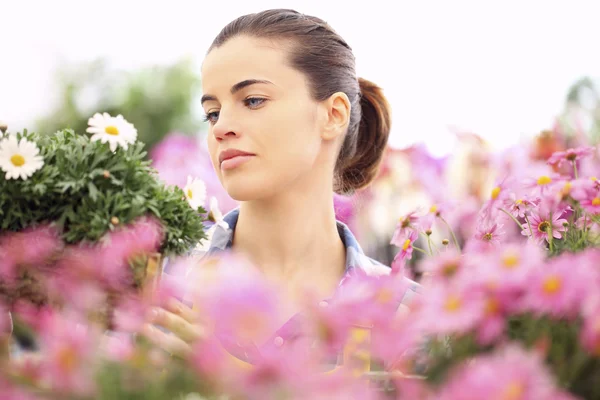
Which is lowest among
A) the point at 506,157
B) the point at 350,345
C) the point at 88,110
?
the point at 350,345

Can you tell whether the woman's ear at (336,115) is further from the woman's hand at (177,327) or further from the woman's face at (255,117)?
the woman's hand at (177,327)

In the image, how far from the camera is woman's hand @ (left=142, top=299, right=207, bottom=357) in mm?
811

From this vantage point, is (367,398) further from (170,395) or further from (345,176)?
(345,176)

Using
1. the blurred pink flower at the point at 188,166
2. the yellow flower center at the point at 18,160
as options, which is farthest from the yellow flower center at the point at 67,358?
the blurred pink flower at the point at 188,166

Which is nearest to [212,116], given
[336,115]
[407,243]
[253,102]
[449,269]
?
[253,102]

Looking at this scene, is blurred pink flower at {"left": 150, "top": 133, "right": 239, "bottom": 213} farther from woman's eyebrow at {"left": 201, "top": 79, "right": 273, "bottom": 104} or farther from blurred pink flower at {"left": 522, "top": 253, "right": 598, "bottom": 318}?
blurred pink flower at {"left": 522, "top": 253, "right": 598, "bottom": 318}

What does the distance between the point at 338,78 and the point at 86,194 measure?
0.94 m

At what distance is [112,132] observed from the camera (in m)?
1.00

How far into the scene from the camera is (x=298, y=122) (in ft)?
5.03

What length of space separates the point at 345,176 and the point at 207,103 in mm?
596

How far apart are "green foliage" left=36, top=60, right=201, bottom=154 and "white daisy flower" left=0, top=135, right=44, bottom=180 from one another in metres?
10.5

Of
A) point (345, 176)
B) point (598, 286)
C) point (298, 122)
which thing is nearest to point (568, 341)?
point (598, 286)

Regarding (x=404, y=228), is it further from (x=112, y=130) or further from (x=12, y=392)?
(x=12, y=392)

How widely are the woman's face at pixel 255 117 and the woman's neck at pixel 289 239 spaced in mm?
107
